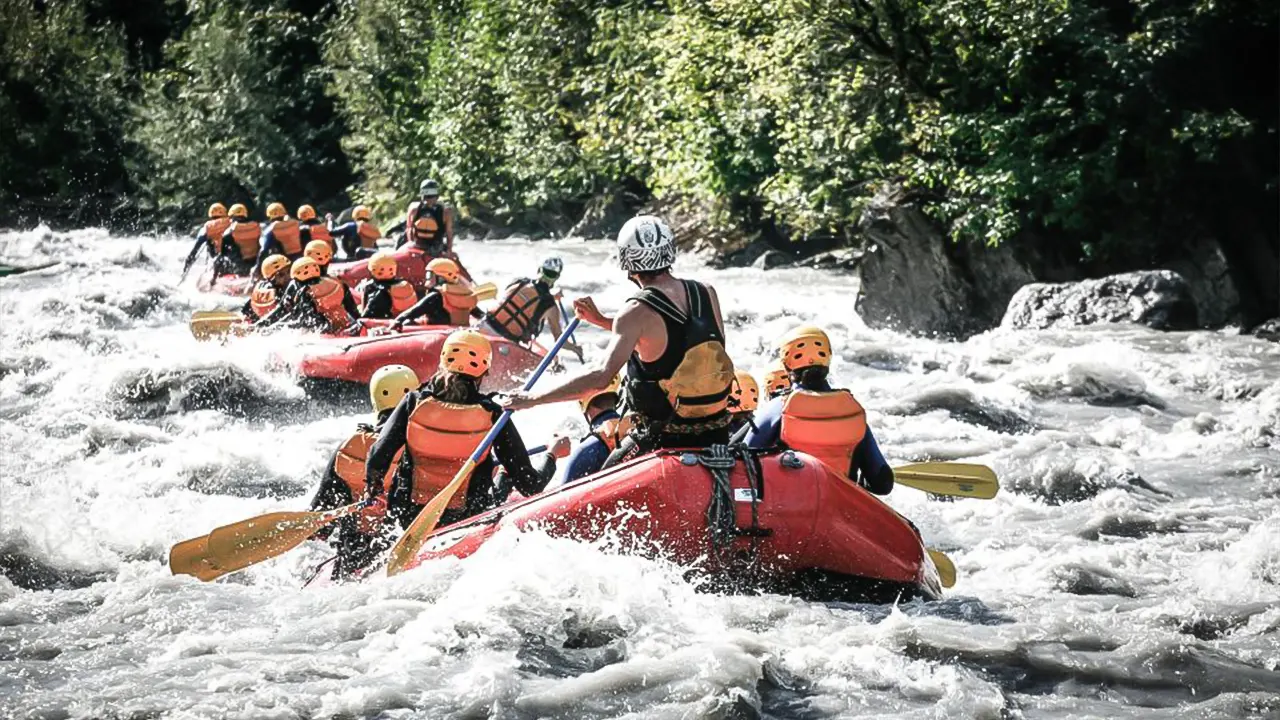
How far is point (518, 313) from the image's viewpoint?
12844 mm

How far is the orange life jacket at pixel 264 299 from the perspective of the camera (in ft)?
47.7

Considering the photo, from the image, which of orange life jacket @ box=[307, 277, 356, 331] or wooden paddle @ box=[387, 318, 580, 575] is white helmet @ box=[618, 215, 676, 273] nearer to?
wooden paddle @ box=[387, 318, 580, 575]

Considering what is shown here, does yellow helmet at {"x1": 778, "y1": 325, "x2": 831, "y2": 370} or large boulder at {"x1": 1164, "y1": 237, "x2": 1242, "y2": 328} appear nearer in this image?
yellow helmet at {"x1": 778, "y1": 325, "x2": 831, "y2": 370}

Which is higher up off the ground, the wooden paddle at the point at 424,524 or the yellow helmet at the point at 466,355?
the yellow helmet at the point at 466,355

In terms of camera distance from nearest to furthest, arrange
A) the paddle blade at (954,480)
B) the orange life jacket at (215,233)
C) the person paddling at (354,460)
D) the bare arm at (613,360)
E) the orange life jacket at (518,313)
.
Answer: the bare arm at (613,360) < the person paddling at (354,460) < the paddle blade at (954,480) < the orange life jacket at (518,313) < the orange life jacket at (215,233)

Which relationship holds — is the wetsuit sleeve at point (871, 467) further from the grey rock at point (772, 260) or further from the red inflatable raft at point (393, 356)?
the grey rock at point (772, 260)

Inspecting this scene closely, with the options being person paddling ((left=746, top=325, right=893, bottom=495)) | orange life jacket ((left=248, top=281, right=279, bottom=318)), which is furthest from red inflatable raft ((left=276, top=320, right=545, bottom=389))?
person paddling ((left=746, top=325, right=893, bottom=495))

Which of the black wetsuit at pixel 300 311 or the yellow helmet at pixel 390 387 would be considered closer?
the yellow helmet at pixel 390 387

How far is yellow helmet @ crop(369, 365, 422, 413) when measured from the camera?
771cm

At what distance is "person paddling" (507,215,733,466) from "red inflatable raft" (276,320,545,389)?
595 centimetres

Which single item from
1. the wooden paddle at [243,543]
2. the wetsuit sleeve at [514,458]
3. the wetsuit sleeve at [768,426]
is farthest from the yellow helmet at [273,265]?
the wetsuit sleeve at [768,426]

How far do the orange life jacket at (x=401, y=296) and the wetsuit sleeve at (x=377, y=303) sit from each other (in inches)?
2.1

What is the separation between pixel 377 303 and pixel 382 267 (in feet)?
1.13

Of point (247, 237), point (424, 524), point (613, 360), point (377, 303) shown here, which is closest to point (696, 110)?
point (247, 237)
